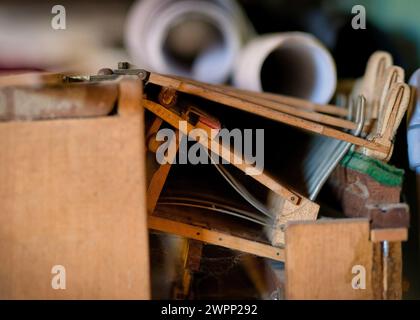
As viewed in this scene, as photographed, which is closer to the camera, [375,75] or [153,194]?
[153,194]

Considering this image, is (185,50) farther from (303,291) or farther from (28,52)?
(303,291)

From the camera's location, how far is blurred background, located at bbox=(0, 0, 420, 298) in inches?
55.9

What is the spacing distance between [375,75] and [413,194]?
403 mm

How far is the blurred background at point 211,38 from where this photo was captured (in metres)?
1.42

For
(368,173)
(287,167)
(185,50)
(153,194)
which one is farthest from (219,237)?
(185,50)

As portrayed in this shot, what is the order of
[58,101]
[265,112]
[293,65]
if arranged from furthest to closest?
[293,65] < [265,112] < [58,101]

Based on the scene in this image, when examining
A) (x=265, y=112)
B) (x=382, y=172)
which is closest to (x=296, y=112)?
(x=265, y=112)

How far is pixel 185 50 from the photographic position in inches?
64.2

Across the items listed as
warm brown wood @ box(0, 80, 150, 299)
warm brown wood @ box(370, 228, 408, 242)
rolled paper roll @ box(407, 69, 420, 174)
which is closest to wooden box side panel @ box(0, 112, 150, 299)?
warm brown wood @ box(0, 80, 150, 299)

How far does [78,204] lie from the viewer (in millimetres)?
A: 1095

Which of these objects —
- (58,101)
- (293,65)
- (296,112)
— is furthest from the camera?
(293,65)

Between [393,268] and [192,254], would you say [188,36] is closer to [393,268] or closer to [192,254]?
[192,254]

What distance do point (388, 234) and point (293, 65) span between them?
79 centimetres

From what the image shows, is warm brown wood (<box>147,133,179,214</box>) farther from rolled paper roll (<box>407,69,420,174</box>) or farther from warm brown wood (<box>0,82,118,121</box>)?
rolled paper roll (<box>407,69,420,174</box>)
